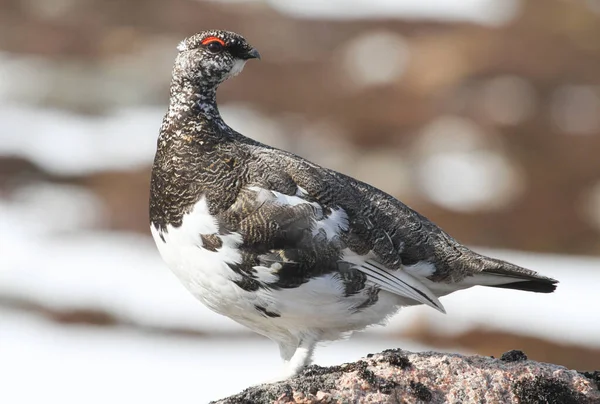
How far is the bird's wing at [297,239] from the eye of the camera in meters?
3.93

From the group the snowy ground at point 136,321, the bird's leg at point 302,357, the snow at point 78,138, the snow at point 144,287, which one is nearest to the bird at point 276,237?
the bird's leg at point 302,357

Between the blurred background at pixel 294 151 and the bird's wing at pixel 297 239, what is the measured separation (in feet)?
20.8

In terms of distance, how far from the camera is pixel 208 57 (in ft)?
14.2

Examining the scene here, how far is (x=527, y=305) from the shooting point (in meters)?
12.7

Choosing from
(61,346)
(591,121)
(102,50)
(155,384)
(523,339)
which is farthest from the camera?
(102,50)

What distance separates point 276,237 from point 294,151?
12483 mm

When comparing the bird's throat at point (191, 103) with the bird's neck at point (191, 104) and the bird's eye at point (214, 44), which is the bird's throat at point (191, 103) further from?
the bird's eye at point (214, 44)

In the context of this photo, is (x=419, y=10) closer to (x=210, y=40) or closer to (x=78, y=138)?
(x=78, y=138)

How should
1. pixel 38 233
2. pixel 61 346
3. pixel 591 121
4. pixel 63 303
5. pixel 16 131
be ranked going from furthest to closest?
pixel 16 131, pixel 591 121, pixel 38 233, pixel 63 303, pixel 61 346

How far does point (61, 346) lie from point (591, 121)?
1040 centimetres

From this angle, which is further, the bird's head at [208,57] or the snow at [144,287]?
the snow at [144,287]

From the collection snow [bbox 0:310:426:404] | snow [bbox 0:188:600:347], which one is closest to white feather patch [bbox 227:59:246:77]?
snow [bbox 0:310:426:404]

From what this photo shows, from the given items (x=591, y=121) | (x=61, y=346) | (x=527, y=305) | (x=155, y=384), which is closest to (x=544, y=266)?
(x=527, y=305)

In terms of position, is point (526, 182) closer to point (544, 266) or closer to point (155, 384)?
point (544, 266)
